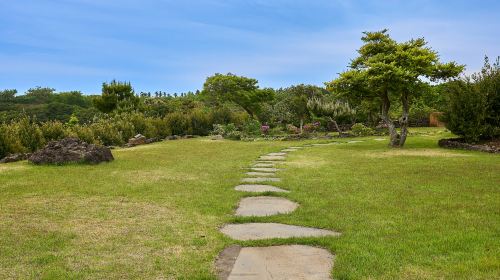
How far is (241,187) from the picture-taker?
691cm

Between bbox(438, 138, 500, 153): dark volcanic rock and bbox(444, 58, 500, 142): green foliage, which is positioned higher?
bbox(444, 58, 500, 142): green foliage

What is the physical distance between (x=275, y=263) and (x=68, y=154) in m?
Result: 7.86

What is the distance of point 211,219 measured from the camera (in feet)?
15.7

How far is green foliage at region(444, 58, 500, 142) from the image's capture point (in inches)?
523

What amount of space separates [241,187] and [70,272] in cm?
394

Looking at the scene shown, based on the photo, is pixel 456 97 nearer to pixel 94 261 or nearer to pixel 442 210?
pixel 442 210

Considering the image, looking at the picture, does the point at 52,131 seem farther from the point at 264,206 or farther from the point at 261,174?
the point at 264,206

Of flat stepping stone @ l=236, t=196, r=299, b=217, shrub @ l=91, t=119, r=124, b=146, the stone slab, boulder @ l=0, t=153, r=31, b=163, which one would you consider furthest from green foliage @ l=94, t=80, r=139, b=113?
the stone slab

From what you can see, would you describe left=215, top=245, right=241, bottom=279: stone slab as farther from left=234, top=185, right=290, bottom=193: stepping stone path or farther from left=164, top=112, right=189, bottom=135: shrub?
left=164, top=112, right=189, bottom=135: shrub

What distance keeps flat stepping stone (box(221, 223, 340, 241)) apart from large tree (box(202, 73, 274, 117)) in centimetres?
2750

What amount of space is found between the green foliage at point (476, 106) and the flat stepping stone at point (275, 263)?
1180 centimetres

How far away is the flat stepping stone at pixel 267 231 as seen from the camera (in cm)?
412

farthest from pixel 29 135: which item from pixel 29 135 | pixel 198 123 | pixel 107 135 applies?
pixel 198 123

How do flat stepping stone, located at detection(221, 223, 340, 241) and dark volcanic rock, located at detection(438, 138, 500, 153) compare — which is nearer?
flat stepping stone, located at detection(221, 223, 340, 241)
